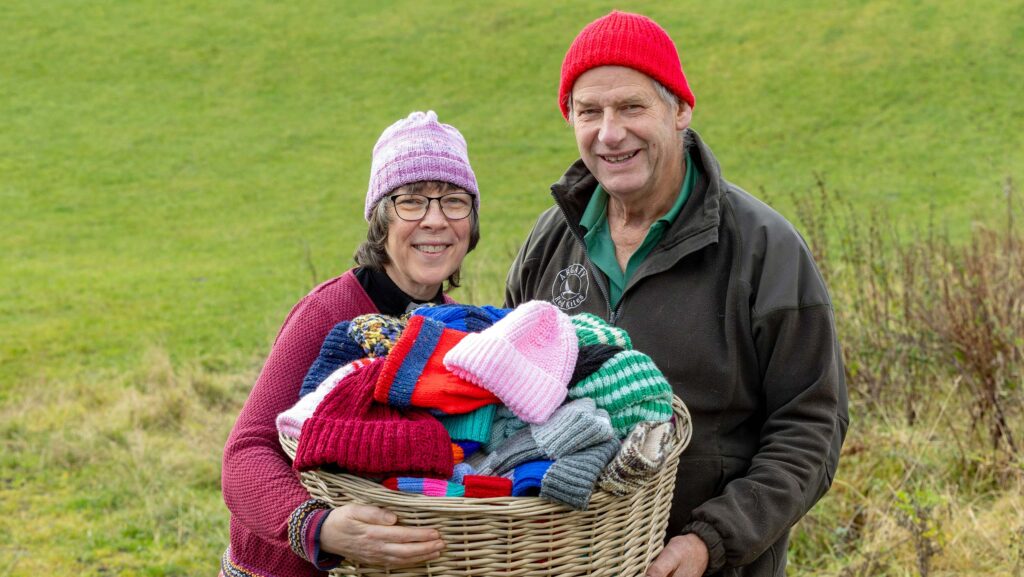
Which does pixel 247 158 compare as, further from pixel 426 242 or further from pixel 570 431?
pixel 570 431

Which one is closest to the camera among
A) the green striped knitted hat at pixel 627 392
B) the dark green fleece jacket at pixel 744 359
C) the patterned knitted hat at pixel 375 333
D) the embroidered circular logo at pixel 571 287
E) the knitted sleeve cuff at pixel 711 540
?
the green striped knitted hat at pixel 627 392

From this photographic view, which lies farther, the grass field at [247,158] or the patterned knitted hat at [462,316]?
the grass field at [247,158]

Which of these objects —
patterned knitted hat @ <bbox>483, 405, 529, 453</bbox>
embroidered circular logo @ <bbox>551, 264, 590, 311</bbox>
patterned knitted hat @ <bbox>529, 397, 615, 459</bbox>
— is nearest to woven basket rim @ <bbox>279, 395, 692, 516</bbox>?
patterned knitted hat @ <bbox>529, 397, 615, 459</bbox>

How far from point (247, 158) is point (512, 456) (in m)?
22.2

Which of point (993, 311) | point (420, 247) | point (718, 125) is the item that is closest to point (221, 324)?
point (993, 311)

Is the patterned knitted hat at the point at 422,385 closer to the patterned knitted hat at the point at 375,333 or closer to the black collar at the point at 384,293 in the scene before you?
the patterned knitted hat at the point at 375,333

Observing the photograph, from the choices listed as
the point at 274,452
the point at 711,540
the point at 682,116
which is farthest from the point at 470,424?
the point at 682,116

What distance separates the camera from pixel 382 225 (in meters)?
3.06

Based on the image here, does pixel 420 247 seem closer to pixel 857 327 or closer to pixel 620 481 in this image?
pixel 620 481

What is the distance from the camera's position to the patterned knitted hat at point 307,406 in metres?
2.42

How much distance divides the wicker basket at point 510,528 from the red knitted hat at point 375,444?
2.2 inches

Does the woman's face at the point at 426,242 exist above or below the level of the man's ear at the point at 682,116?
below

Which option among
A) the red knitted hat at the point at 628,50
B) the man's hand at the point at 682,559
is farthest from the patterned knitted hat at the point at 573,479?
the red knitted hat at the point at 628,50

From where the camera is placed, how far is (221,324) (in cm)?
1312
